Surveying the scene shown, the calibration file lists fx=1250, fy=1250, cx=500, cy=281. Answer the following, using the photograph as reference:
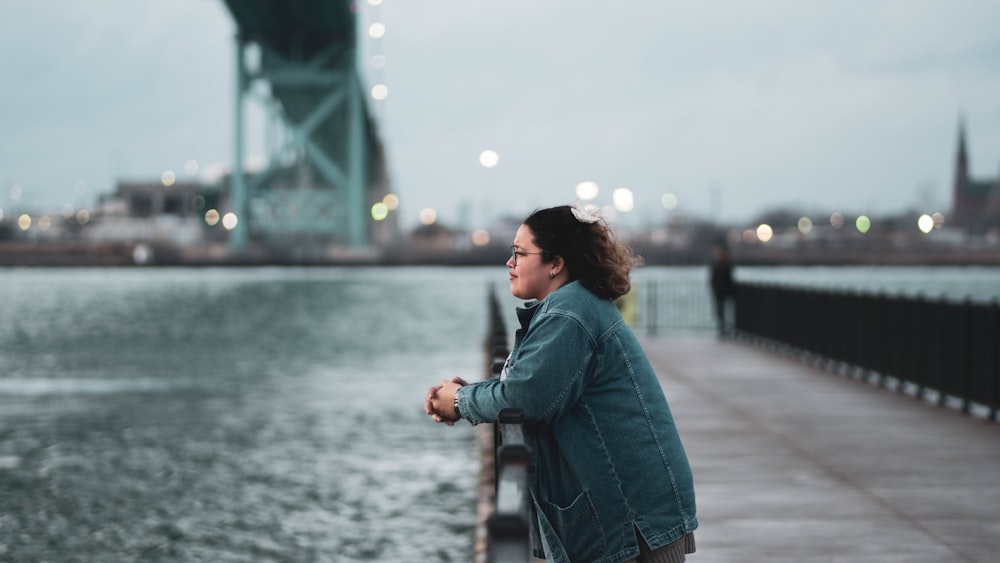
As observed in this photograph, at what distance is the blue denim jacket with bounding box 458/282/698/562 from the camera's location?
9.67ft

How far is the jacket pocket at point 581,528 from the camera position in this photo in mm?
3025

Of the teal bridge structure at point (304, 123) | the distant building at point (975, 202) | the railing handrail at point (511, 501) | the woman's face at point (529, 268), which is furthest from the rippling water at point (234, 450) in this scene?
the distant building at point (975, 202)

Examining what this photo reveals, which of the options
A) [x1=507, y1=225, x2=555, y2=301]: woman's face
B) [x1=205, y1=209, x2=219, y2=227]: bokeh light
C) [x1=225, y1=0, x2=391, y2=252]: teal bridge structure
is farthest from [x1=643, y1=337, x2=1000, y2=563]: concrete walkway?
[x1=205, y1=209, x2=219, y2=227]: bokeh light

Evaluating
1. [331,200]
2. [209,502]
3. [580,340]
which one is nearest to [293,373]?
[209,502]

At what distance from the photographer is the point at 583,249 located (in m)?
3.08

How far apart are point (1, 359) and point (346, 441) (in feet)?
60.0

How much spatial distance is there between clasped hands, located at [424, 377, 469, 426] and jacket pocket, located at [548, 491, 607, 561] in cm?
36

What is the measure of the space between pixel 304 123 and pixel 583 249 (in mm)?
79183

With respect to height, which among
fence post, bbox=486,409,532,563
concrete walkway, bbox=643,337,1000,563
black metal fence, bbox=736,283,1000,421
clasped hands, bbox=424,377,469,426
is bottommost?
concrete walkway, bbox=643,337,1000,563

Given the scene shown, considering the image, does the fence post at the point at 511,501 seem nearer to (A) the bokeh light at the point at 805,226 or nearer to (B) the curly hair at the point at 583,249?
(B) the curly hair at the point at 583,249

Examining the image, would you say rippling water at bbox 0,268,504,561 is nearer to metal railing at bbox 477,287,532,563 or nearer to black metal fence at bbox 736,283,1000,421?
black metal fence at bbox 736,283,1000,421

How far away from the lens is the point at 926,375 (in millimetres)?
11805

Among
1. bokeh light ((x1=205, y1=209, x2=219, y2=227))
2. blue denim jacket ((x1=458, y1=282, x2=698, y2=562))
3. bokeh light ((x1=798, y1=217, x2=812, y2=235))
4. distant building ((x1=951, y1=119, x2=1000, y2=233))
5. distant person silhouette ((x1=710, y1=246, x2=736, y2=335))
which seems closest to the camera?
blue denim jacket ((x1=458, y1=282, x2=698, y2=562))

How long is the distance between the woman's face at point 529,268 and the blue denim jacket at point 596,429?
0.20 feet
